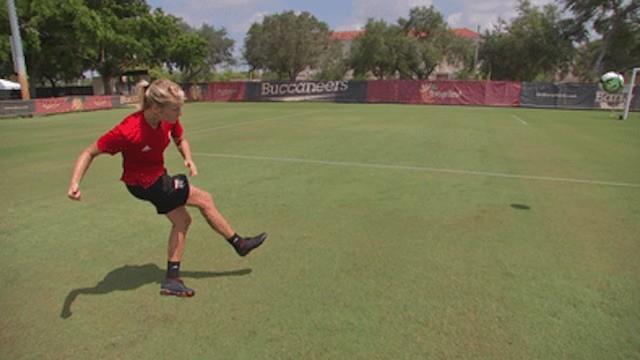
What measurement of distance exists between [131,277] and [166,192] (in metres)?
1.12

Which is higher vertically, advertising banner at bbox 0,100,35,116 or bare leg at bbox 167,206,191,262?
advertising banner at bbox 0,100,35,116

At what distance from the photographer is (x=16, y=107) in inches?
890

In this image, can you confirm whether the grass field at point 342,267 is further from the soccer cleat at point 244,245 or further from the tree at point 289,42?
the tree at point 289,42

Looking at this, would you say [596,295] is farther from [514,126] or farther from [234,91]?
[234,91]

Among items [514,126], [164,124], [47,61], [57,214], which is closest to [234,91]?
[47,61]

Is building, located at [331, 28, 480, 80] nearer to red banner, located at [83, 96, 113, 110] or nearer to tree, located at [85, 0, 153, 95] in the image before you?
tree, located at [85, 0, 153, 95]

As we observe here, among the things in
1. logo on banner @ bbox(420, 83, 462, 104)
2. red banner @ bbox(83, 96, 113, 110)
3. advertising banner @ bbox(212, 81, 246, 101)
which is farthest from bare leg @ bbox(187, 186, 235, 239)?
advertising banner @ bbox(212, 81, 246, 101)

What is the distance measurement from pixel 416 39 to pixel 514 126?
45.1m

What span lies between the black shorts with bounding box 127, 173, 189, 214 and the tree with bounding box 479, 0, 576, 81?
53611mm

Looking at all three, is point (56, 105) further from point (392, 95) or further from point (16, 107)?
point (392, 95)

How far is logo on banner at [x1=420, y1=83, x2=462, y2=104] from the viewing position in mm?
31750

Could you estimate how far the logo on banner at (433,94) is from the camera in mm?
31750

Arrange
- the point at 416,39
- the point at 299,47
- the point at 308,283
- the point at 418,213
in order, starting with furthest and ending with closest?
the point at 299,47 < the point at 416,39 < the point at 418,213 < the point at 308,283

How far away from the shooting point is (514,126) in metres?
16.5
